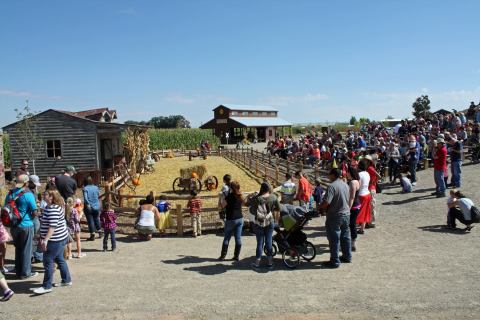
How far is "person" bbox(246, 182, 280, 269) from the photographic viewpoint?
7.67 meters

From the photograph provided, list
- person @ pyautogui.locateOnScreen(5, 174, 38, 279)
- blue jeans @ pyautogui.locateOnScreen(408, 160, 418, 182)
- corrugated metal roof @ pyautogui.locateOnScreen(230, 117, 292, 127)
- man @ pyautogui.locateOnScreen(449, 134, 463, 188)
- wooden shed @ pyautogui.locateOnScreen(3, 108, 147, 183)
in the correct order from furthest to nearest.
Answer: corrugated metal roof @ pyautogui.locateOnScreen(230, 117, 292, 127) < wooden shed @ pyautogui.locateOnScreen(3, 108, 147, 183) < blue jeans @ pyautogui.locateOnScreen(408, 160, 418, 182) < man @ pyautogui.locateOnScreen(449, 134, 463, 188) < person @ pyautogui.locateOnScreen(5, 174, 38, 279)

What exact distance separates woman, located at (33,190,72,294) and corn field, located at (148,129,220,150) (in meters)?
43.4

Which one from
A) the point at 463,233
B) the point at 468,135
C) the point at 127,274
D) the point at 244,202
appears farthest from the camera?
the point at 468,135

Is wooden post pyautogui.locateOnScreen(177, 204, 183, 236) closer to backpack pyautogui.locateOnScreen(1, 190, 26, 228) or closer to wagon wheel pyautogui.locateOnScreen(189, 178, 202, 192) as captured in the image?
backpack pyautogui.locateOnScreen(1, 190, 26, 228)

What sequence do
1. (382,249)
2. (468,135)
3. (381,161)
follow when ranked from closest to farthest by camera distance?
1. (382,249)
2. (381,161)
3. (468,135)

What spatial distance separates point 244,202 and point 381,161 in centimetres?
1240

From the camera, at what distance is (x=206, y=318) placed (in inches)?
224

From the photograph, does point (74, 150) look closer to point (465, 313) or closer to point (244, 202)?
point (244, 202)

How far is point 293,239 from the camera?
809cm

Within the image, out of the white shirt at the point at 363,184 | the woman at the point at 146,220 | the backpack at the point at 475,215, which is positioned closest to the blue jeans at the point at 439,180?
the backpack at the point at 475,215

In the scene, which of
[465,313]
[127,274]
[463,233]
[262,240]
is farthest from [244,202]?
[463,233]

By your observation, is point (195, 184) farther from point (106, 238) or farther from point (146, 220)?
point (106, 238)

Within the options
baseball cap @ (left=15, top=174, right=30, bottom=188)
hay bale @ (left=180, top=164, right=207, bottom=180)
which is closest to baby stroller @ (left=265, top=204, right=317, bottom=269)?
baseball cap @ (left=15, top=174, right=30, bottom=188)

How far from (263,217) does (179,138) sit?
4623 centimetres
